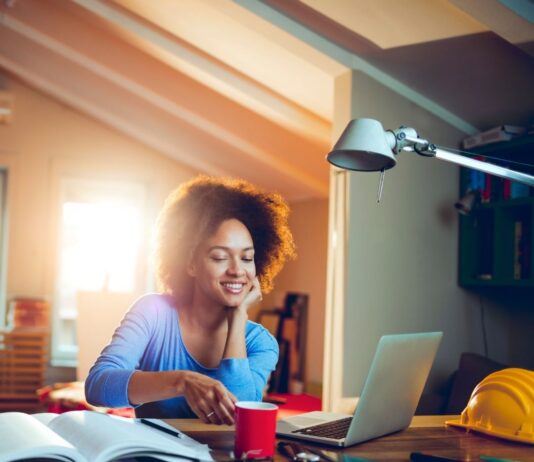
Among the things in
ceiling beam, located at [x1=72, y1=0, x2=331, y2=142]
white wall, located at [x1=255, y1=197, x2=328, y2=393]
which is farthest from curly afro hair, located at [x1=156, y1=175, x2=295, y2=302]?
white wall, located at [x1=255, y1=197, x2=328, y2=393]

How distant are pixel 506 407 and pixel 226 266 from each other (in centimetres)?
79

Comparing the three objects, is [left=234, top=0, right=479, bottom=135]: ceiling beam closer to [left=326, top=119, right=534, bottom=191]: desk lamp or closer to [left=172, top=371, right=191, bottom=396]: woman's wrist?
[left=326, top=119, right=534, bottom=191]: desk lamp

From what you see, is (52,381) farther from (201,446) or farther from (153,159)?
(201,446)

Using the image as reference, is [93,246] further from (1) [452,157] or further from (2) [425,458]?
(2) [425,458]

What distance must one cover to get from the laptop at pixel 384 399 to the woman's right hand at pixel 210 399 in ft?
0.51

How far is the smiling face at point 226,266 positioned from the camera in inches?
73.5

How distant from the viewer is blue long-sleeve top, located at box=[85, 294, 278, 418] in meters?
1.60

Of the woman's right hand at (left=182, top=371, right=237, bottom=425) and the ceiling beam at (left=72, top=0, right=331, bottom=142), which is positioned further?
the ceiling beam at (left=72, top=0, right=331, bottom=142)

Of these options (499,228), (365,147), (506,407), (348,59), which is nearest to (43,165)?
(348,59)

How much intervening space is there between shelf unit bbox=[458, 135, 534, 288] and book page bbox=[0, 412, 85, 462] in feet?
7.27

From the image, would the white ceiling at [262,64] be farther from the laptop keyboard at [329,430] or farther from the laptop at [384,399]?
the laptop keyboard at [329,430]

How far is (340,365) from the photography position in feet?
9.77

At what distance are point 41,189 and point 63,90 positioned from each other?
3.23 ft

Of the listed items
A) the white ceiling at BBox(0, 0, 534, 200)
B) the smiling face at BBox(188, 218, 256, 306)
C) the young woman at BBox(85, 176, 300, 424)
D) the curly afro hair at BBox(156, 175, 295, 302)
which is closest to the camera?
the young woman at BBox(85, 176, 300, 424)
